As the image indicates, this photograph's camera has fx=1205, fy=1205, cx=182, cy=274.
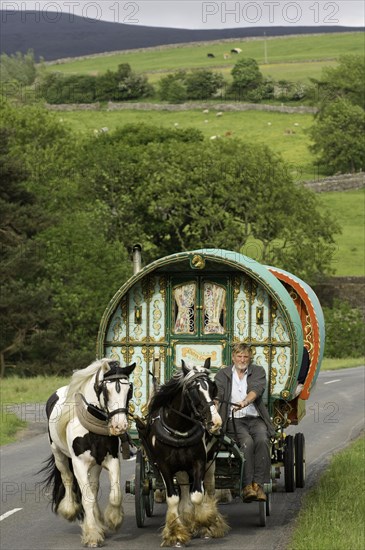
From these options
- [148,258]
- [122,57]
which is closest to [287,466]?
[148,258]

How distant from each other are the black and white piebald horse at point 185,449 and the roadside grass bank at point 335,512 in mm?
1113

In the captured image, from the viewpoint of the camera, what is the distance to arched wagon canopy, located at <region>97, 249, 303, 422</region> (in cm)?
1559

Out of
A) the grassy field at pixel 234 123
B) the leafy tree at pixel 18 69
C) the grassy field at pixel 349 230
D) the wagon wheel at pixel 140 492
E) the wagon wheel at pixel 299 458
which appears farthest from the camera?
the leafy tree at pixel 18 69

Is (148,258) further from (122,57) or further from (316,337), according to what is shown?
(122,57)

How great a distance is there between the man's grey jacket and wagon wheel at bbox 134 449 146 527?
110 centimetres

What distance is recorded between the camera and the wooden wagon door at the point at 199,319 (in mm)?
15742

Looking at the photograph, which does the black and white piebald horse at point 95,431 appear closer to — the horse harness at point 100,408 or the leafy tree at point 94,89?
the horse harness at point 100,408

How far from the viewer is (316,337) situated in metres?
16.8

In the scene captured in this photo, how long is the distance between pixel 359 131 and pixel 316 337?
293 feet

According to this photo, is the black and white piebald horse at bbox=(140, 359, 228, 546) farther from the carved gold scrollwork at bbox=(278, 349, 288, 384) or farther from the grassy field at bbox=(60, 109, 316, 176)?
the grassy field at bbox=(60, 109, 316, 176)

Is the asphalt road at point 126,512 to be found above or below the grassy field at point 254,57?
below

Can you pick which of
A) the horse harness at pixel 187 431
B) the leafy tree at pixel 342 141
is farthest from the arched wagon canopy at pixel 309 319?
the leafy tree at pixel 342 141

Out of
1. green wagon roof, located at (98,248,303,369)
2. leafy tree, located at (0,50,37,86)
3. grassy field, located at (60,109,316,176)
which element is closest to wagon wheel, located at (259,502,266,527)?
green wagon roof, located at (98,248,303,369)

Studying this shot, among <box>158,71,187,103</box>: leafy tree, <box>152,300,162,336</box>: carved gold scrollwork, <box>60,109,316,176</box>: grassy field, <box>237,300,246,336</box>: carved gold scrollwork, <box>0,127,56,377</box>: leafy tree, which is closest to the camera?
<box>237,300,246,336</box>: carved gold scrollwork
